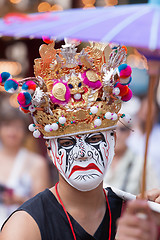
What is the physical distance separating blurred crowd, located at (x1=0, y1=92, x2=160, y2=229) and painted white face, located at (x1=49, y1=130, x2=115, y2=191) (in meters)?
1.91

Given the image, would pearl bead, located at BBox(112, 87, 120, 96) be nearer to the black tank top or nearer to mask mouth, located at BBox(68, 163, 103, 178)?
mask mouth, located at BBox(68, 163, 103, 178)

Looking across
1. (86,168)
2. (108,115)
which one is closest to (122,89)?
(108,115)

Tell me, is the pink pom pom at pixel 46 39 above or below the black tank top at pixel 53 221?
above

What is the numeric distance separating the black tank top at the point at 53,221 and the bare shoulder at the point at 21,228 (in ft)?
0.11

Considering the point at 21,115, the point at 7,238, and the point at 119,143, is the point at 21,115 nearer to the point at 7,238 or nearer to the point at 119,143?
the point at 119,143

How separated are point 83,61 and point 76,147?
55cm

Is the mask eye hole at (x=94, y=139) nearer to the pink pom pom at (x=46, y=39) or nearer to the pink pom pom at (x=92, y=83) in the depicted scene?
the pink pom pom at (x=92, y=83)

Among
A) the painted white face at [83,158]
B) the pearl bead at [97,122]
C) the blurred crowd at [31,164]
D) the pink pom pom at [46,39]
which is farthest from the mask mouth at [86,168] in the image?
the blurred crowd at [31,164]

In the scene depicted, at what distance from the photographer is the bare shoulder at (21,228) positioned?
2279mm

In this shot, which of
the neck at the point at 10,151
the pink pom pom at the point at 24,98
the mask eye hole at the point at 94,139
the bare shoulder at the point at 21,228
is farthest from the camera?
the neck at the point at 10,151

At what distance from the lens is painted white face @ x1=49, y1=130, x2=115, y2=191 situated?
96.0 inches

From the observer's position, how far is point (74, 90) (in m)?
2.56

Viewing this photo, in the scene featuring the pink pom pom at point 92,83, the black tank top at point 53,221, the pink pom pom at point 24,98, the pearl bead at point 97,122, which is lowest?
the black tank top at point 53,221

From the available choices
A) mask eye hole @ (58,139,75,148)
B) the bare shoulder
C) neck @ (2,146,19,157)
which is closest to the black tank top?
the bare shoulder
